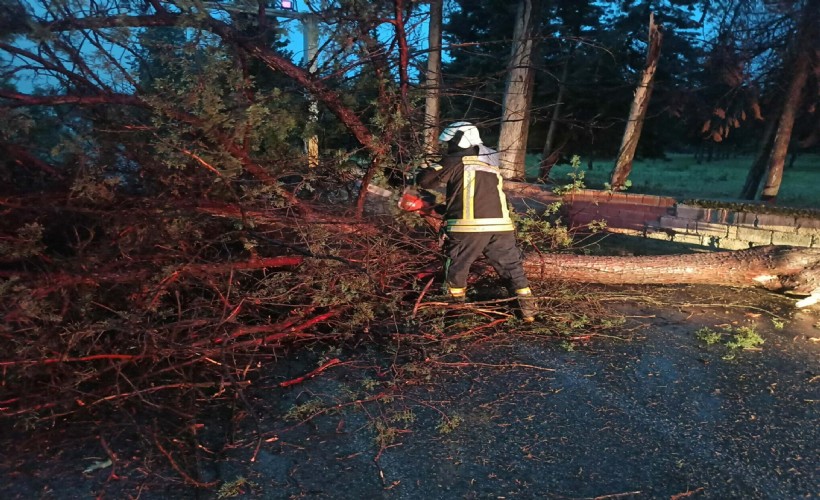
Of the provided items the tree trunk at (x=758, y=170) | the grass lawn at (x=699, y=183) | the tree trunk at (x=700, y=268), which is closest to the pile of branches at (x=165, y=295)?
the tree trunk at (x=700, y=268)

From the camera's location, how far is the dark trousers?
4312 mm

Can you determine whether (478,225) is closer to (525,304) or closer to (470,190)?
(470,190)

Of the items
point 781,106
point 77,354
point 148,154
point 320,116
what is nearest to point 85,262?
point 77,354

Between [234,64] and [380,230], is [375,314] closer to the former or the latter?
[380,230]

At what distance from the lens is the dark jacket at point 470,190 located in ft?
13.9

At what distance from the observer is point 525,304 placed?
4.33 m

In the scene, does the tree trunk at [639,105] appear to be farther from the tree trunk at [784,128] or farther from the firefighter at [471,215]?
the firefighter at [471,215]

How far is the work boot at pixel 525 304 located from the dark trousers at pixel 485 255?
0.04m

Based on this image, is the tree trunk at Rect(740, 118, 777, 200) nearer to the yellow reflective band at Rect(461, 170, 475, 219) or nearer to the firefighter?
the firefighter

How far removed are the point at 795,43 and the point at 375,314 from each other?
999 centimetres

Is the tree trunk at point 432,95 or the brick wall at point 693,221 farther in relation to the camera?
the brick wall at point 693,221

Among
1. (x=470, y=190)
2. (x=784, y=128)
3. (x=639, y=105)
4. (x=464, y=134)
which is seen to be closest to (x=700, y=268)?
(x=470, y=190)

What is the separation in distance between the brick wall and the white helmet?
178 cm

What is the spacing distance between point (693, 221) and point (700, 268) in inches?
101
